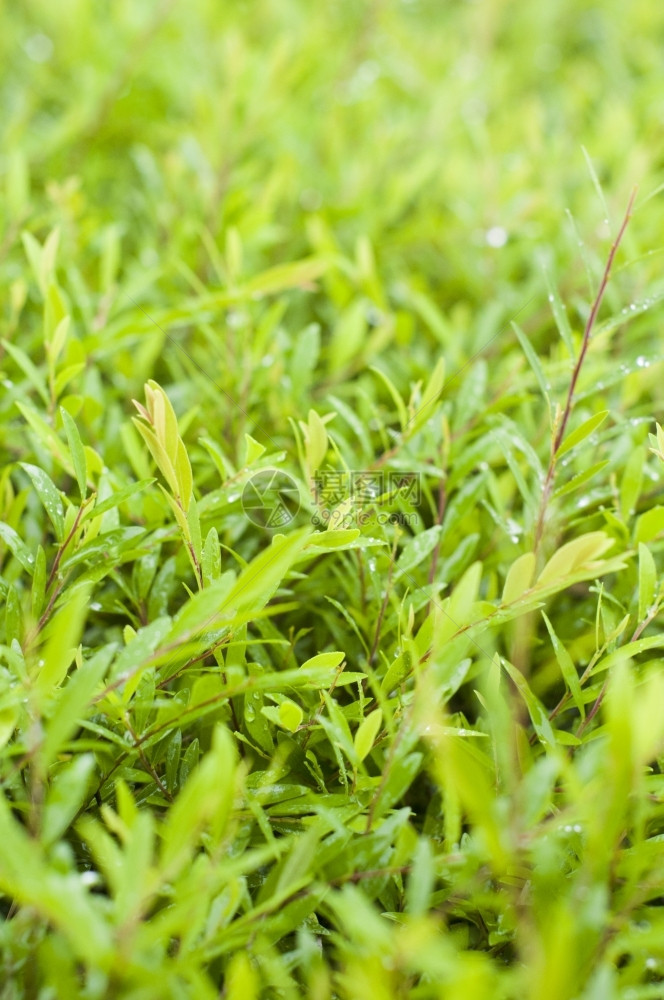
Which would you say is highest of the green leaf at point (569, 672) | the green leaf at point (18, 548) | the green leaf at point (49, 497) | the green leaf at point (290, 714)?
the green leaf at point (49, 497)

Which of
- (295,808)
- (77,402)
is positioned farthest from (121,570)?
(295,808)

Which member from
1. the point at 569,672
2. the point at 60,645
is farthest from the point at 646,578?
the point at 60,645

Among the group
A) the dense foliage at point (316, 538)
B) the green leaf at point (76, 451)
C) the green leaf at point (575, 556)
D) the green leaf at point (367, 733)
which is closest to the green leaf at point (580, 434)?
the dense foliage at point (316, 538)

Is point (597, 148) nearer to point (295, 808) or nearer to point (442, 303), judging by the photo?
point (442, 303)

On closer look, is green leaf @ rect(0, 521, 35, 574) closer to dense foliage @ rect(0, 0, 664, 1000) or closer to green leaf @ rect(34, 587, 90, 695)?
dense foliage @ rect(0, 0, 664, 1000)

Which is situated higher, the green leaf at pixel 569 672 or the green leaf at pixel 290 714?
the green leaf at pixel 290 714

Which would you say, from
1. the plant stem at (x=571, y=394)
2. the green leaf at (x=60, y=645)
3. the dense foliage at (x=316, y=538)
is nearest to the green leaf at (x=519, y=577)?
the dense foliage at (x=316, y=538)

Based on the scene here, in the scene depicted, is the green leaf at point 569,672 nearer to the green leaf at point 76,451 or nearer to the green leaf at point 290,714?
the green leaf at point 290,714

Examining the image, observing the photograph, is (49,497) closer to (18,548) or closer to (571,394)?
Result: (18,548)

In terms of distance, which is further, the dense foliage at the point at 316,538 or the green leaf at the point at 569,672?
the green leaf at the point at 569,672
